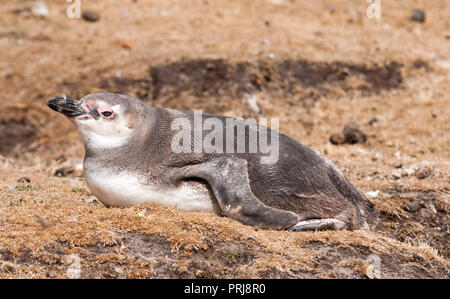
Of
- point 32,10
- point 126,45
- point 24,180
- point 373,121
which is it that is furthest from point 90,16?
point 24,180

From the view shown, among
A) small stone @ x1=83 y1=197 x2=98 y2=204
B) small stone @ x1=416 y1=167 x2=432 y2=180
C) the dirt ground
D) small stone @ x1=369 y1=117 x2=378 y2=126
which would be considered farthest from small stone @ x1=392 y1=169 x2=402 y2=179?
small stone @ x1=83 y1=197 x2=98 y2=204

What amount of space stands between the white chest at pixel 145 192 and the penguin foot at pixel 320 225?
92 cm

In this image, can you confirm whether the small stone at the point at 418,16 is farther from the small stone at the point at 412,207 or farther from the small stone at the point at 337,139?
the small stone at the point at 412,207

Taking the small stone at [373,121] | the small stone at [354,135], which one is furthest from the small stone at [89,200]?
the small stone at [373,121]

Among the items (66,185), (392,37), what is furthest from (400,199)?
(392,37)

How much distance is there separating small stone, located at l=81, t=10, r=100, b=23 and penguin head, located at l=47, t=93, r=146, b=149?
34.2 ft

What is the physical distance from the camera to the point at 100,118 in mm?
6098

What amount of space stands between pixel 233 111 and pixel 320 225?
22.0ft

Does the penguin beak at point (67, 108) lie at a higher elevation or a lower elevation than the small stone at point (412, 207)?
higher

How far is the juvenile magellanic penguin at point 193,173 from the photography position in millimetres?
5887

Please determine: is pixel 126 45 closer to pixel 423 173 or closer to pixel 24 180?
pixel 24 180

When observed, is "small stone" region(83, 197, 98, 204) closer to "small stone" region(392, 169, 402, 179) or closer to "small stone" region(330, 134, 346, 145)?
"small stone" region(392, 169, 402, 179)

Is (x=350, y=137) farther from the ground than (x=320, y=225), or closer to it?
closer to it
